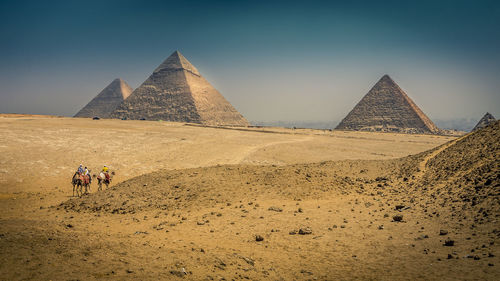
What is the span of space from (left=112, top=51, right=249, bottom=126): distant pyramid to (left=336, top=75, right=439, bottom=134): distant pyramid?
5027 cm

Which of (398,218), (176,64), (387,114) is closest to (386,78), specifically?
(387,114)

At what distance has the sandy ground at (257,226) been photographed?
14.7 feet

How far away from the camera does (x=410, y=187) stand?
401 inches

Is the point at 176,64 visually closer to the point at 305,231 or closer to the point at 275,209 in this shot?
the point at 275,209

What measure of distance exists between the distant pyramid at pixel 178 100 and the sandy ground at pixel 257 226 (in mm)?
91132

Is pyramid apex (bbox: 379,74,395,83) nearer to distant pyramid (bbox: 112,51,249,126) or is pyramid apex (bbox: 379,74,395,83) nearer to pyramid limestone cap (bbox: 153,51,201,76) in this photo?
distant pyramid (bbox: 112,51,249,126)

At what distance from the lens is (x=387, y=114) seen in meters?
92.2

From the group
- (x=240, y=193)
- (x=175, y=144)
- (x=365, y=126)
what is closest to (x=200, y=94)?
(x=365, y=126)

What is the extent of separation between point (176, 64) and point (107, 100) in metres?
46.1

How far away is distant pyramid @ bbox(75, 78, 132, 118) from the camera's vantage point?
141m

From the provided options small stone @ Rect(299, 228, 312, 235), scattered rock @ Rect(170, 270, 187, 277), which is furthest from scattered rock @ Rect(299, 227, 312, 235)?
scattered rock @ Rect(170, 270, 187, 277)

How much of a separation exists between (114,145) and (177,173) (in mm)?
16489

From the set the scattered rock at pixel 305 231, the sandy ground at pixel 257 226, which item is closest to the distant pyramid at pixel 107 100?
the sandy ground at pixel 257 226

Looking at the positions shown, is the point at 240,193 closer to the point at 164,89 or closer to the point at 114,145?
the point at 114,145
